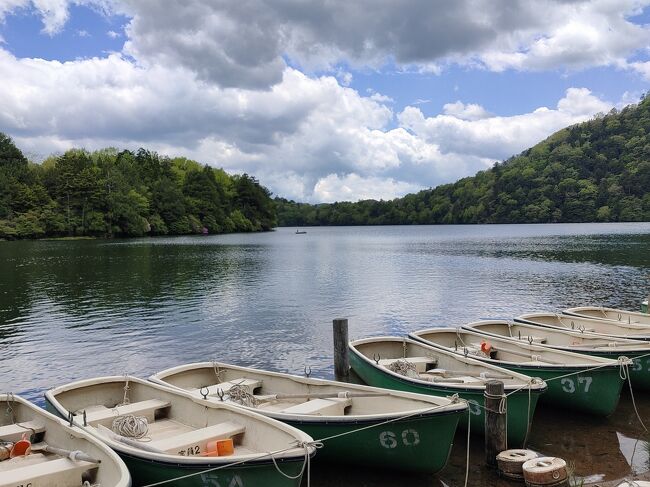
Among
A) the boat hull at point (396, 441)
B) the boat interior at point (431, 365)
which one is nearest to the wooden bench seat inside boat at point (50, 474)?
the boat hull at point (396, 441)

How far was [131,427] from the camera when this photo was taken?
1016 cm

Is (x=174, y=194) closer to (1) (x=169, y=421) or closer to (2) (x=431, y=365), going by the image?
(2) (x=431, y=365)

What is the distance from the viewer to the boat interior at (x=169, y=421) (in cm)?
903

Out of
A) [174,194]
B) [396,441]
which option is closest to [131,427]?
[396,441]

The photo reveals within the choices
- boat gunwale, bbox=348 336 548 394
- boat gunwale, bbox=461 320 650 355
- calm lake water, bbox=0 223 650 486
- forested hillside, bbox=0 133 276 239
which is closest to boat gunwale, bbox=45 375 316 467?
calm lake water, bbox=0 223 650 486

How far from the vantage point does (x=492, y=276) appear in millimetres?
48844

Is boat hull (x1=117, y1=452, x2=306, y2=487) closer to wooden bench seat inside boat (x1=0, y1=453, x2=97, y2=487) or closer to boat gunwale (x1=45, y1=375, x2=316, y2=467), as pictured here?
boat gunwale (x1=45, y1=375, x2=316, y2=467)

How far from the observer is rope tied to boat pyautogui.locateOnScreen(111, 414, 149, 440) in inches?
398

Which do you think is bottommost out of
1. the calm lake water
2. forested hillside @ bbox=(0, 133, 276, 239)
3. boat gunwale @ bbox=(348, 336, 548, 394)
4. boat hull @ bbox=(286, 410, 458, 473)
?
the calm lake water

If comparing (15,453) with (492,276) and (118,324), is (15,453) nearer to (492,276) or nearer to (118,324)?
(118,324)

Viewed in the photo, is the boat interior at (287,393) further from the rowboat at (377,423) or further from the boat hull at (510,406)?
the boat hull at (510,406)

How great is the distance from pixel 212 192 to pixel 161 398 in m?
155

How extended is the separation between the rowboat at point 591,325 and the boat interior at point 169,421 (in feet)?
39.2

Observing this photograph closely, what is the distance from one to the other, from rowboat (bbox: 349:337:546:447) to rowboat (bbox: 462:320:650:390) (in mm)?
2662
